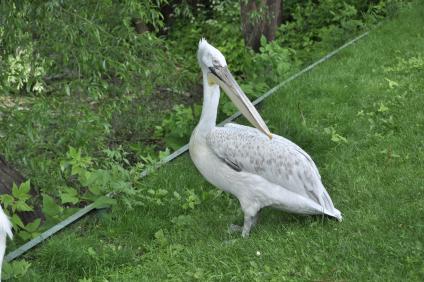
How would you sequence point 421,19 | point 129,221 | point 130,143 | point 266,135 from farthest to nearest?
point 421,19, point 130,143, point 129,221, point 266,135

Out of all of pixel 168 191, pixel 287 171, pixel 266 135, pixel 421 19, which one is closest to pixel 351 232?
pixel 287 171

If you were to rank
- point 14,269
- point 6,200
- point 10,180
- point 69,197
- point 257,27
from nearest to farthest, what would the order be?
1. point 14,269
2. point 6,200
3. point 69,197
4. point 10,180
5. point 257,27

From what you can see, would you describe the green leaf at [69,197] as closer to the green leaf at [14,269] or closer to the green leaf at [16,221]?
the green leaf at [16,221]

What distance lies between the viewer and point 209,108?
4.52 metres

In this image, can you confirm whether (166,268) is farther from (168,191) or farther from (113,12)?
(113,12)

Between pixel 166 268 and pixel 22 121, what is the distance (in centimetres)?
A: 154

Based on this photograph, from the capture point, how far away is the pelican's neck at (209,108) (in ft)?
14.7

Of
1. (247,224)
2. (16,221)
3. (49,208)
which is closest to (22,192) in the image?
(16,221)

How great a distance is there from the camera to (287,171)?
4.21m

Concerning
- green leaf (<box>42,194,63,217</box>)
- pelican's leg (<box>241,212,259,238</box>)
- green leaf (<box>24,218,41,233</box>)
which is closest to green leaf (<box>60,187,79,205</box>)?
green leaf (<box>42,194,63,217</box>)

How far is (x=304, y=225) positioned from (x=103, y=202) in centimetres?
138

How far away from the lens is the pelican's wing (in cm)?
421

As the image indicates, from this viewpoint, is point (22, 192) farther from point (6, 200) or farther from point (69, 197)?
point (69, 197)

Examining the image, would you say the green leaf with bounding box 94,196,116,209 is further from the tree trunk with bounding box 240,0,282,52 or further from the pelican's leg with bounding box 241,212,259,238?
the tree trunk with bounding box 240,0,282,52
